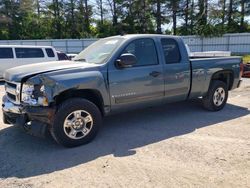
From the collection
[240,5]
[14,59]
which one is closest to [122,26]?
[240,5]

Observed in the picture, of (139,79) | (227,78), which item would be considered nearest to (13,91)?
(139,79)

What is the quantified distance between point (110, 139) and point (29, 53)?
9858 millimetres

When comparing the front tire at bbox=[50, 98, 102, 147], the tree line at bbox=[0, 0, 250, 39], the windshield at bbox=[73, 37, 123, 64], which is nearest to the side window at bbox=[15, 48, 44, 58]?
the windshield at bbox=[73, 37, 123, 64]

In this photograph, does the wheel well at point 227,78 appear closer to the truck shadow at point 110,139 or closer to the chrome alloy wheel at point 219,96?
the chrome alloy wheel at point 219,96

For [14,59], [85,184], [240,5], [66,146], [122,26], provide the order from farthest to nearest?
[122,26] < [240,5] < [14,59] < [66,146] < [85,184]

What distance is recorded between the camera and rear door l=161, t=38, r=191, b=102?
5.82 m

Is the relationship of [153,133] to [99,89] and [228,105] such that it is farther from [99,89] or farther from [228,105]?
[228,105]

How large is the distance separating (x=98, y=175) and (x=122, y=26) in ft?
129

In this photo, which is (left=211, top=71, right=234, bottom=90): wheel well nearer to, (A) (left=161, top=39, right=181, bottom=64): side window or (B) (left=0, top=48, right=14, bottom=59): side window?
(A) (left=161, top=39, right=181, bottom=64): side window

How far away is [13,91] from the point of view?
485 centimetres

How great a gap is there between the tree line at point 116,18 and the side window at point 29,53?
20.0 metres

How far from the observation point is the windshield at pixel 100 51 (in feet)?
17.3

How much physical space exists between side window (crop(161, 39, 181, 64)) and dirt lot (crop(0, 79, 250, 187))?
1280mm

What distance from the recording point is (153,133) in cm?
536
